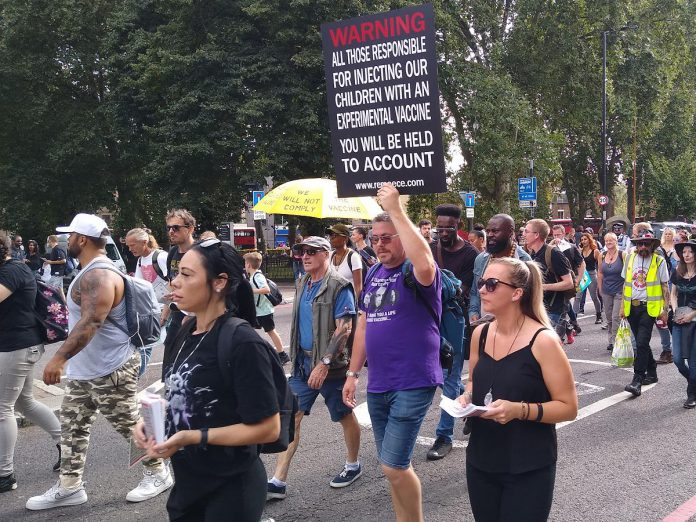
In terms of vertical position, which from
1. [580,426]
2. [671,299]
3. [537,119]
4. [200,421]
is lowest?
[580,426]

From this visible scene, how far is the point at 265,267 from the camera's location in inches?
1045

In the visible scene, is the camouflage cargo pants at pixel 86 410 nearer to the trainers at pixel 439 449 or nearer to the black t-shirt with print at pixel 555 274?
the trainers at pixel 439 449

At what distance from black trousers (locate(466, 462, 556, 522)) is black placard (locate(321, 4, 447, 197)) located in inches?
65.9

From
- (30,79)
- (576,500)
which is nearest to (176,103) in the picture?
(30,79)

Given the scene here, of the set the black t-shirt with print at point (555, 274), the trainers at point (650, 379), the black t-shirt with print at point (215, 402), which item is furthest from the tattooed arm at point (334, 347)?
the trainers at point (650, 379)

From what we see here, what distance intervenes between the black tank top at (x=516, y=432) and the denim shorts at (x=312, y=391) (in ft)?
6.20

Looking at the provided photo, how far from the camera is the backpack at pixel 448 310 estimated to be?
3.69m

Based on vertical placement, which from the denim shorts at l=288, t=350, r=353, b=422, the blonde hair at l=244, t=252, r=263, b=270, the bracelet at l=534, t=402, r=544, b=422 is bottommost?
the denim shorts at l=288, t=350, r=353, b=422

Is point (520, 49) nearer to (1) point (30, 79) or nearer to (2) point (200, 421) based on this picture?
(1) point (30, 79)

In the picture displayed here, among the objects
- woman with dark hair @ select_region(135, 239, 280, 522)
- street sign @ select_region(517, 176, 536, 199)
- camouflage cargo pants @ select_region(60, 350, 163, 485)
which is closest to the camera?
woman with dark hair @ select_region(135, 239, 280, 522)

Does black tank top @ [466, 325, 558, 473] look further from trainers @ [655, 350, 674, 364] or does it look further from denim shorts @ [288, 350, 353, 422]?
trainers @ [655, 350, 674, 364]

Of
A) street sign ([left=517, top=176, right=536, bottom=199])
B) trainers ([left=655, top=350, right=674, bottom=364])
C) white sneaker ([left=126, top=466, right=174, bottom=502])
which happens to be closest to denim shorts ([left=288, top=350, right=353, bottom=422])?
white sneaker ([left=126, top=466, right=174, bottom=502])

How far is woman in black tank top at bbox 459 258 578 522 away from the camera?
2703 mm

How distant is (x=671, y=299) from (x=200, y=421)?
621 centimetres
